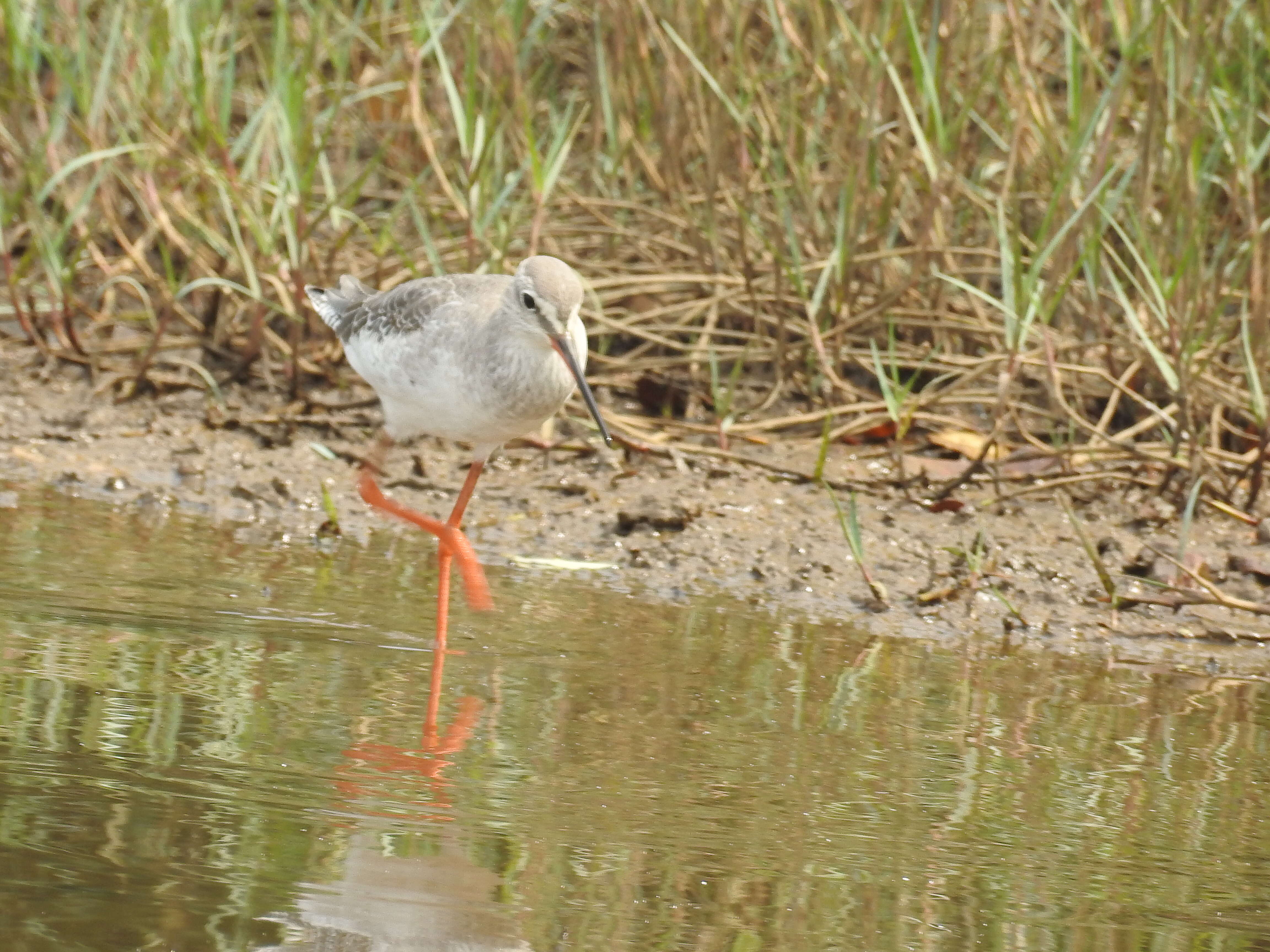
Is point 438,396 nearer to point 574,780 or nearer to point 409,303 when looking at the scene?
point 409,303

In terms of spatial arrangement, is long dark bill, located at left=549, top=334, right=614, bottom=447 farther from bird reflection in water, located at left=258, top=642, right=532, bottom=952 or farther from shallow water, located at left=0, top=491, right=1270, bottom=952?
bird reflection in water, located at left=258, top=642, right=532, bottom=952

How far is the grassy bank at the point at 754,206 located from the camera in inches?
217

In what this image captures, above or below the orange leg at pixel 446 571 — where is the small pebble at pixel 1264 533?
above

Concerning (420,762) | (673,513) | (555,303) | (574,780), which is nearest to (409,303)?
(555,303)

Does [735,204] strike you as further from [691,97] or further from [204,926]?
[204,926]

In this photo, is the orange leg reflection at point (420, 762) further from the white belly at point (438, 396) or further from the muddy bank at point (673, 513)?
the muddy bank at point (673, 513)

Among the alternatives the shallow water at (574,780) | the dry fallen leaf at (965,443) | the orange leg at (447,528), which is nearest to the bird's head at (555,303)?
the orange leg at (447,528)

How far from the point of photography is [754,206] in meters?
6.61

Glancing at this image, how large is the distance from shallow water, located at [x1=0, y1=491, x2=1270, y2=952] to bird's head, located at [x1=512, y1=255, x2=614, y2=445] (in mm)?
587

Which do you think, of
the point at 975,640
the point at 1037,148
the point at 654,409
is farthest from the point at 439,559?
the point at 1037,148

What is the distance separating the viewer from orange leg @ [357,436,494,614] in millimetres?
4430

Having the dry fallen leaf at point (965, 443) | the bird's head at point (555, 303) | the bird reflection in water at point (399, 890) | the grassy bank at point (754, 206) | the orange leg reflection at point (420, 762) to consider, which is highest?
the grassy bank at point (754, 206)

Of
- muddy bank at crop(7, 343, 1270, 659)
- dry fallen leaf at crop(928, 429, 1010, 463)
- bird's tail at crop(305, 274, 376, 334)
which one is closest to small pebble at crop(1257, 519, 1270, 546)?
muddy bank at crop(7, 343, 1270, 659)

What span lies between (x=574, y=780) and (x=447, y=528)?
5.64 feet
